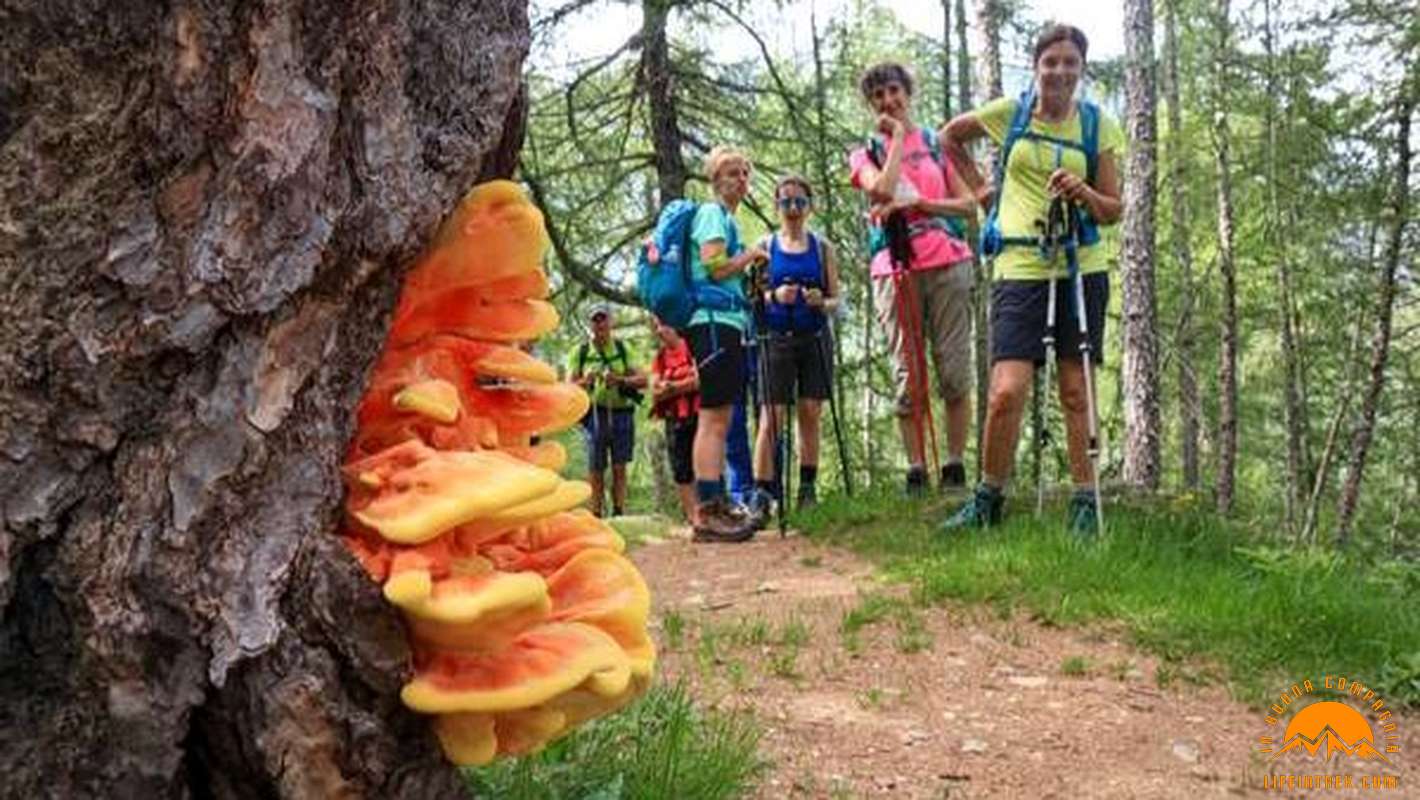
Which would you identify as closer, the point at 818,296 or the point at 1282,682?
the point at 1282,682

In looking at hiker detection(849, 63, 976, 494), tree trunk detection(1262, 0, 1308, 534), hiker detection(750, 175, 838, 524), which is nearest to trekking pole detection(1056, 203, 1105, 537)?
hiker detection(849, 63, 976, 494)

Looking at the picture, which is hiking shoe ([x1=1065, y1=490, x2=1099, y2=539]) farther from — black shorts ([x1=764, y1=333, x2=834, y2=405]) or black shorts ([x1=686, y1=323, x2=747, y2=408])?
black shorts ([x1=686, y1=323, x2=747, y2=408])

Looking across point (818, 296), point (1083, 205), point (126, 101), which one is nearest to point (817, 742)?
point (126, 101)

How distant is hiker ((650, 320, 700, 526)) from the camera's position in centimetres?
935

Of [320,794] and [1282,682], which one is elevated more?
[320,794]

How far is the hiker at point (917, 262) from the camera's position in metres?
7.16

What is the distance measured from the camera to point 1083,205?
582 centimetres

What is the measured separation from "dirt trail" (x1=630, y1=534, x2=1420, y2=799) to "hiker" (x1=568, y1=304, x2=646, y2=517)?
5.90m

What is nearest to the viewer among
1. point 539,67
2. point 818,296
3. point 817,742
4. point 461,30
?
point 461,30

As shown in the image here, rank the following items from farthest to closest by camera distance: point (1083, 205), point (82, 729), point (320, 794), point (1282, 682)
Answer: point (1083, 205) < point (1282, 682) < point (320, 794) < point (82, 729)

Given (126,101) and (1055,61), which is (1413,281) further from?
(126,101)

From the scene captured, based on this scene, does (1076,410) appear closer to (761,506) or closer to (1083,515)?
(1083,515)

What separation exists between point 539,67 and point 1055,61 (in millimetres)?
6775

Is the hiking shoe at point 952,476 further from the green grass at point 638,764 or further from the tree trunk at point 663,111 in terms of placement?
the green grass at point 638,764
